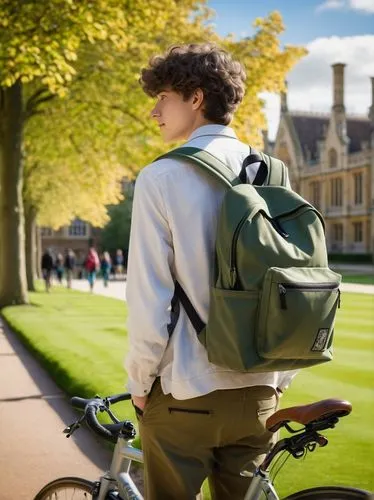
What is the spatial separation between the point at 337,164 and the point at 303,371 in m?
57.5

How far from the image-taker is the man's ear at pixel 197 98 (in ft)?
8.08

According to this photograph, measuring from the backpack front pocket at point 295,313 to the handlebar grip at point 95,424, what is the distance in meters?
0.73

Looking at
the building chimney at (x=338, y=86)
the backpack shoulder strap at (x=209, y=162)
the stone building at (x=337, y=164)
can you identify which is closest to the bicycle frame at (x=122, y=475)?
the backpack shoulder strap at (x=209, y=162)

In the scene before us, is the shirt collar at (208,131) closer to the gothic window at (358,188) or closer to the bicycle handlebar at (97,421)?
the bicycle handlebar at (97,421)

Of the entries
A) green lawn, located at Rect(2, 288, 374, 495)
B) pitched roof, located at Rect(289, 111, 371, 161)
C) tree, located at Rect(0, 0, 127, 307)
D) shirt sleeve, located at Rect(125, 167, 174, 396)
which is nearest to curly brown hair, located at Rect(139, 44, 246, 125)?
shirt sleeve, located at Rect(125, 167, 174, 396)

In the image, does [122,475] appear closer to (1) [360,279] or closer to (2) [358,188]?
(1) [360,279]

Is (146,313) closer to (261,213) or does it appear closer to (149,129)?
(261,213)

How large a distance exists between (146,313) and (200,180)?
0.43m

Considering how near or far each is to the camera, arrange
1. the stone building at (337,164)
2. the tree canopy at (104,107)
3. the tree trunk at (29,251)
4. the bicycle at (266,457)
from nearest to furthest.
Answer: the bicycle at (266,457) < the tree canopy at (104,107) < the tree trunk at (29,251) < the stone building at (337,164)

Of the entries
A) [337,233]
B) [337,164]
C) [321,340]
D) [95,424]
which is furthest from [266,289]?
[337,164]

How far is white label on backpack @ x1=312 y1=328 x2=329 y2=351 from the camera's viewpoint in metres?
2.25

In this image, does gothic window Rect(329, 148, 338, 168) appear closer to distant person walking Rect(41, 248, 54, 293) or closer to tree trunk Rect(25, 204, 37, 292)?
tree trunk Rect(25, 204, 37, 292)

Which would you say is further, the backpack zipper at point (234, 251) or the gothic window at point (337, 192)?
the gothic window at point (337, 192)

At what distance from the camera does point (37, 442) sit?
626 centimetres
